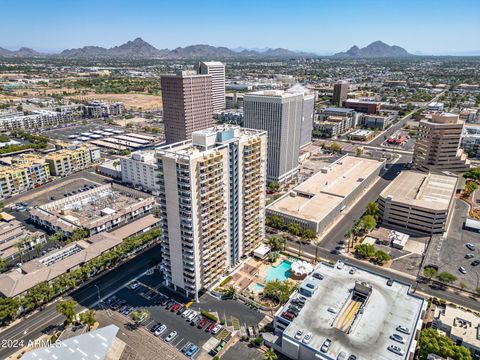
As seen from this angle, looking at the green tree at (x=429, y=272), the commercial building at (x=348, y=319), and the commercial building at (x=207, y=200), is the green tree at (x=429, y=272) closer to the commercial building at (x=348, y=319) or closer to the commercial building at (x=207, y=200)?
the commercial building at (x=348, y=319)

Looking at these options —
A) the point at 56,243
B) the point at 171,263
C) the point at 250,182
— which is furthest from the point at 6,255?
the point at 250,182

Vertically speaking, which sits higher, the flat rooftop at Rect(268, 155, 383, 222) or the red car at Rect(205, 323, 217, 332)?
the flat rooftop at Rect(268, 155, 383, 222)

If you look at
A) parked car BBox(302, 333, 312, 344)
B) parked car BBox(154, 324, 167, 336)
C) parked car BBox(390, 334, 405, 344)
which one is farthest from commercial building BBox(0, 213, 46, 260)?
parked car BBox(390, 334, 405, 344)

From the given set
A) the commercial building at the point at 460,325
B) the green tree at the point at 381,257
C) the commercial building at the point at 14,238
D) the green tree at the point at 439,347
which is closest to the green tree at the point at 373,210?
the green tree at the point at 381,257

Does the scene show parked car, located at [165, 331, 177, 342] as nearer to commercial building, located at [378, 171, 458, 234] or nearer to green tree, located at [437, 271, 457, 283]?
green tree, located at [437, 271, 457, 283]

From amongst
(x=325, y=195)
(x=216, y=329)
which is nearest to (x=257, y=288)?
(x=216, y=329)

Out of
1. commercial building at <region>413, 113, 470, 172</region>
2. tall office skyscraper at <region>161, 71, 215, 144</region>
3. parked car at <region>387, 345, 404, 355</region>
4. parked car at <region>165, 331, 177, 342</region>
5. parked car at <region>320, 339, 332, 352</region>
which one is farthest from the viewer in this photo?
tall office skyscraper at <region>161, 71, 215, 144</region>
